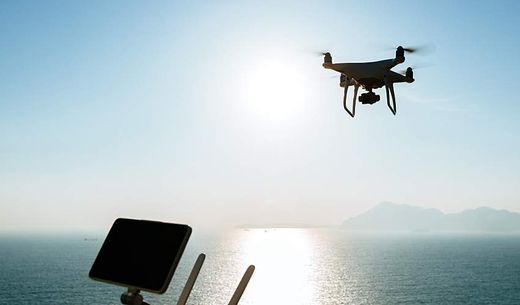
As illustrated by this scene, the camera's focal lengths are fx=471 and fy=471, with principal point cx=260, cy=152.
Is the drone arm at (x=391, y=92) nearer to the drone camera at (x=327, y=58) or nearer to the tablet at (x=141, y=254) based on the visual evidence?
the drone camera at (x=327, y=58)

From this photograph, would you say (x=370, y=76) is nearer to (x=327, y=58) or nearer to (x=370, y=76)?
(x=370, y=76)

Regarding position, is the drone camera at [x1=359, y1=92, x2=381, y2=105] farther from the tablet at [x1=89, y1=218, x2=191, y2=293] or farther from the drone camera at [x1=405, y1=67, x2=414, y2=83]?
the tablet at [x1=89, y1=218, x2=191, y2=293]

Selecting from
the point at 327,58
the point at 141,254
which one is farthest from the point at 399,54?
the point at 141,254

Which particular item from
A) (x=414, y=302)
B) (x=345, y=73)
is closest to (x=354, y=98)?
(x=345, y=73)

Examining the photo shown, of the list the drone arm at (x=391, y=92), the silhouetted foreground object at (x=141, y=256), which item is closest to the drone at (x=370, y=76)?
the drone arm at (x=391, y=92)

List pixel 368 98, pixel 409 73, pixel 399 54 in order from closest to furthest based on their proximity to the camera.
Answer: pixel 399 54
pixel 368 98
pixel 409 73

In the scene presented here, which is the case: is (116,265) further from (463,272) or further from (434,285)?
(463,272)
